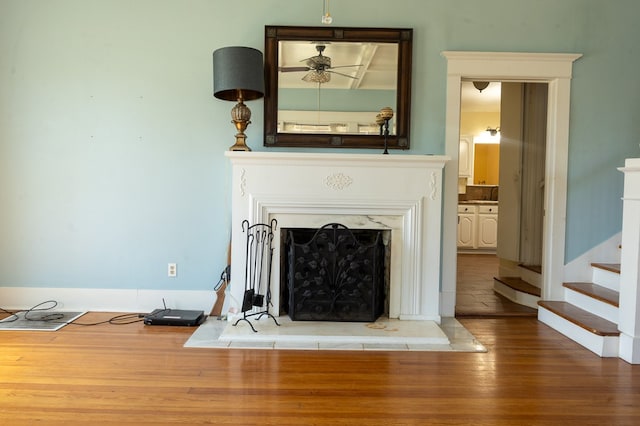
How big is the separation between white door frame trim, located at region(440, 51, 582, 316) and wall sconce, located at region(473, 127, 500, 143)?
194 inches

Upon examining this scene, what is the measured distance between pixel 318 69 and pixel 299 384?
2.39 m

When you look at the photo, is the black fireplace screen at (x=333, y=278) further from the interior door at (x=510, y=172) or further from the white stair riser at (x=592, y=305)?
the interior door at (x=510, y=172)

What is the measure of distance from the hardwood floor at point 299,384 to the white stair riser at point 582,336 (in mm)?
66

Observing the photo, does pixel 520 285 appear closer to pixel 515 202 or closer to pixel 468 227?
pixel 515 202

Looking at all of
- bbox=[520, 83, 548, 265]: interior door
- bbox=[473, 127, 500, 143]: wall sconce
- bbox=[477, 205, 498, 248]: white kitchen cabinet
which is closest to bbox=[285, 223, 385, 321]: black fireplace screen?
bbox=[520, 83, 548, 265]: interior door

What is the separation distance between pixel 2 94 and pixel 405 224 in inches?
135

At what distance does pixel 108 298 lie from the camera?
11.9 feet

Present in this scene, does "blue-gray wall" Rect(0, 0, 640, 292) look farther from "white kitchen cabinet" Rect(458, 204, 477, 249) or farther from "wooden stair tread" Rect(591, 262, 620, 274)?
"white kitchen cabinet" Rect(458, 204, 477, 249)

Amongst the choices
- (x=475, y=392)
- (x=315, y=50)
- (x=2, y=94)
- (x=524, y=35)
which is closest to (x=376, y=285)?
(x=475, y=392)

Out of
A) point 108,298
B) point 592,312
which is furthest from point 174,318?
point 592,312

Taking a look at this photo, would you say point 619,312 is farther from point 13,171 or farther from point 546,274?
point 13,171

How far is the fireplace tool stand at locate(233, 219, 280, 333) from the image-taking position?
3271 mm

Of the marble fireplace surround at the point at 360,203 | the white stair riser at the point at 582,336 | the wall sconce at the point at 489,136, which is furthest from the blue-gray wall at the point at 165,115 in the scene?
the wall sconce at the point at 489,136

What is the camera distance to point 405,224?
131 inches
